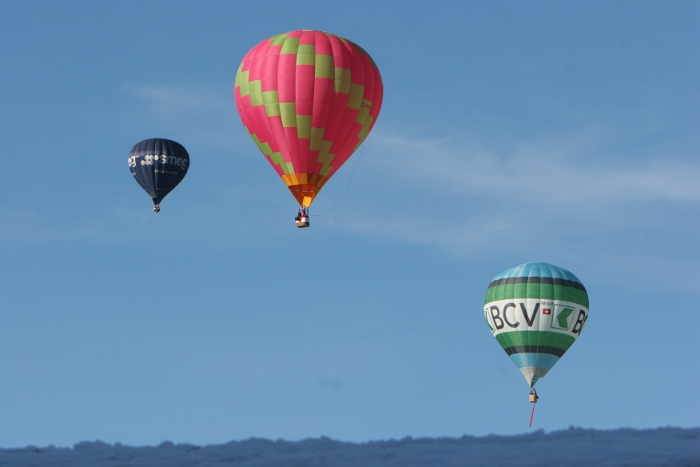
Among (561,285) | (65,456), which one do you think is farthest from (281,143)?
(65,456)

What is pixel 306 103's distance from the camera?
49.3m

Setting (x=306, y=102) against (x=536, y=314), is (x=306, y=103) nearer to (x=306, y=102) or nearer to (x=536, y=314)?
(x=306, y=102)

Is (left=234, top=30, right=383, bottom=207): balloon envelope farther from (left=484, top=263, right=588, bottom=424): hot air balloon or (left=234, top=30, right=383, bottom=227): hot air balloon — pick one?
(left=484, top=263, right=588, bottom=424): hot air balloon

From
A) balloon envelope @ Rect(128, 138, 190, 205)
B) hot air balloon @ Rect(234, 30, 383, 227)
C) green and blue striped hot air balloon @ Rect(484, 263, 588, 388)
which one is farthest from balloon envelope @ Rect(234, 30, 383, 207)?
balloon envelope @ Rect(128, 138, 190, 205)

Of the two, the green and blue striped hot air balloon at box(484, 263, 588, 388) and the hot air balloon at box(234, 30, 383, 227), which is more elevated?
the hot air balloon at box(234, 30, 383, 227)

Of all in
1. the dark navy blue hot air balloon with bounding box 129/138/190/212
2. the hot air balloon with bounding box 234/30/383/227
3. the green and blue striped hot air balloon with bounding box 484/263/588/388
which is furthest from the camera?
the dark navy blue hot air balloon with bounding box 129/138/190/212

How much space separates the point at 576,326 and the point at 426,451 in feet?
114

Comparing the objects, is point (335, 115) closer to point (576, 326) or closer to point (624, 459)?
point (576, 326)

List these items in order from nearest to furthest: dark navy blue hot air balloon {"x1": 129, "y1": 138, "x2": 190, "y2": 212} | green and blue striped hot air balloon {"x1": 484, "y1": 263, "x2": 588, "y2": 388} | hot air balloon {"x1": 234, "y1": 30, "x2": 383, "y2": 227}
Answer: hot air balloon {"x1": 234, "y1": 30, "x2": 383, "y2": 227}, green and blue striped hot air balloon {"x1": 484, "y1": 263, "x2": 588, "y2": 388}, dark navy blue hot air balloon {"x1": 129, "y1": 138, "x2": 190, "y2": 212}

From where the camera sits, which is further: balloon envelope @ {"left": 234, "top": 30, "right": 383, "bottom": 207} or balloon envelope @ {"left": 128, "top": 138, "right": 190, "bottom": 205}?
balloon envelope @ {"left": 128, "top": 138, "right": 190, "bottom": 205}

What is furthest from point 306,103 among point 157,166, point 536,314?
point 157,166

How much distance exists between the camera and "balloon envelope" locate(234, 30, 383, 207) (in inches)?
1945

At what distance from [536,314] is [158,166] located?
17209 millimetres

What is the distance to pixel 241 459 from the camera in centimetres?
2114
